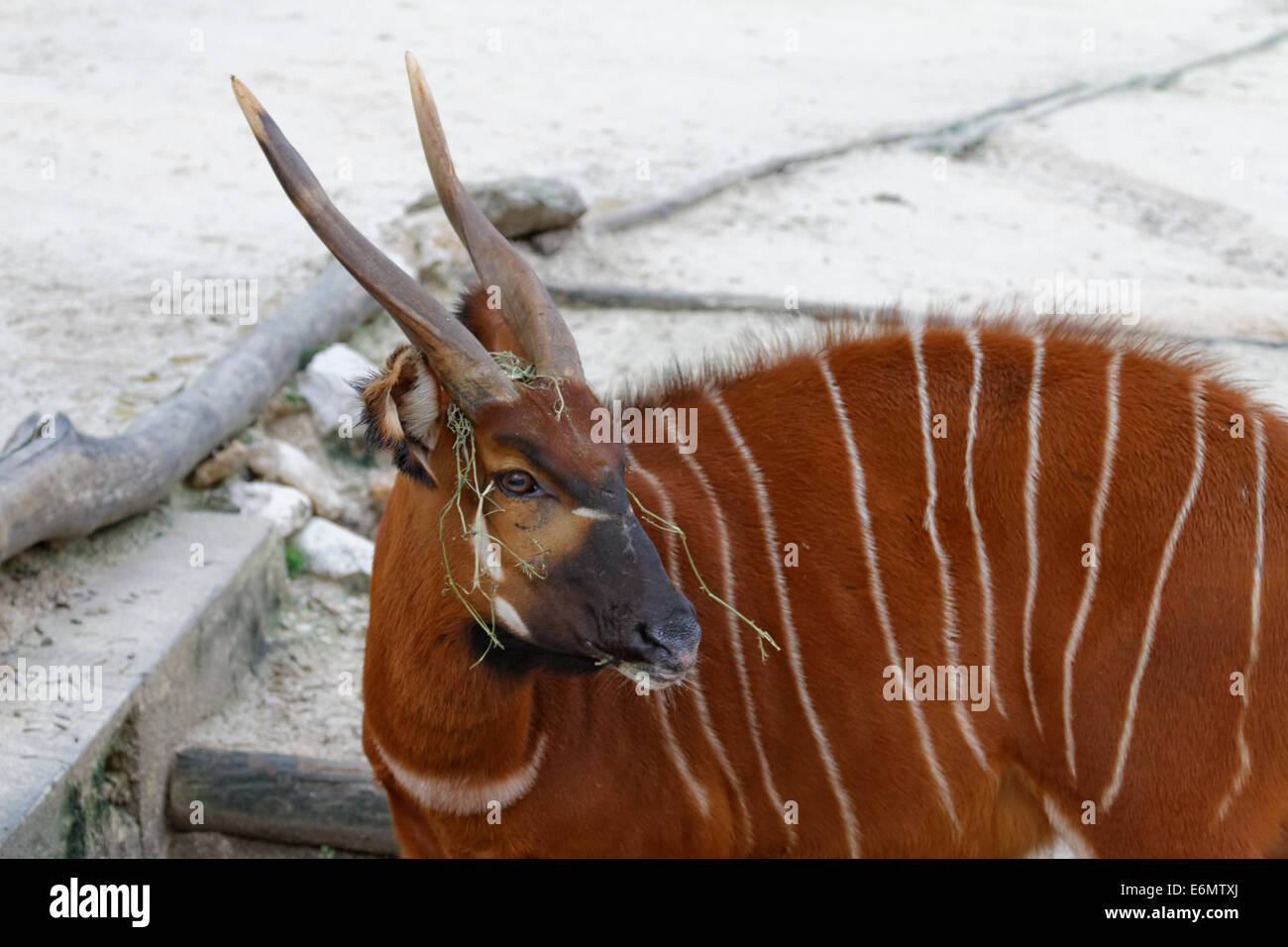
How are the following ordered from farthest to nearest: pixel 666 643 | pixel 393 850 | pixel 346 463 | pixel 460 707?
pixel 346 463 < pixel 393 850 < pixel 460 707 < pixel 666 643

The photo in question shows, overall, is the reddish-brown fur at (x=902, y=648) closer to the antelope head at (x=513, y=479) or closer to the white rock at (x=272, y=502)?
the antelope head at (x=513, y=479)

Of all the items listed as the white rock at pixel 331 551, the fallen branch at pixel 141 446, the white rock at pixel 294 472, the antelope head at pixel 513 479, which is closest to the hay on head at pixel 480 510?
the antelope head at pixel 513 479

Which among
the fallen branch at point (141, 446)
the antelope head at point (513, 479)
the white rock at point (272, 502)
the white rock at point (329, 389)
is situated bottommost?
the white rock at point (272, 502)

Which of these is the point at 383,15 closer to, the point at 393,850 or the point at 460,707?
the point at 393,850

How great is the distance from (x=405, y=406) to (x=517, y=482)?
0.26 meters

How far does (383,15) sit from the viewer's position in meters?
12.4

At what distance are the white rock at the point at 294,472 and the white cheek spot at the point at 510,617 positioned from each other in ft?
8.55

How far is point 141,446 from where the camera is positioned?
14.3ft

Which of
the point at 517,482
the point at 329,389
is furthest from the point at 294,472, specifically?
the point at 517,482

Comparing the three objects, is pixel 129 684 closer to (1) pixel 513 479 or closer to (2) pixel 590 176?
(1) pixel 513 479

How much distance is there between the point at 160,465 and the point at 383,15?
29.6 ft

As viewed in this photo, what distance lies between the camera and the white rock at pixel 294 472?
4.99 metres

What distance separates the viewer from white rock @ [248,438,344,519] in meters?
4.99
